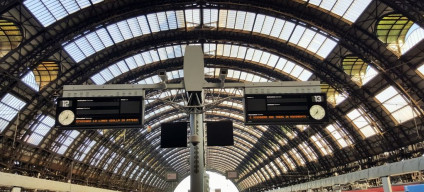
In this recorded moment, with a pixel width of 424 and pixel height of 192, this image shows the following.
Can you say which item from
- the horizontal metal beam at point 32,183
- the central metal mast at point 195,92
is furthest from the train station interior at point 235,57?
the central metal mast at point 195,92

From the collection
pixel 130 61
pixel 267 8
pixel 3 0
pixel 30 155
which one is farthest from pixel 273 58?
pixel 30 155

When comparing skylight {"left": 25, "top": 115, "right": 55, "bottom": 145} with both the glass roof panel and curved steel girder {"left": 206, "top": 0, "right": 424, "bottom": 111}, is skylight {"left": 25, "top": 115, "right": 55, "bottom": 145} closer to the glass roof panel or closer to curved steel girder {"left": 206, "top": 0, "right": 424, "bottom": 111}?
curved steel girder {"left": 206, "top": 0, "right": 424, "bottom": 111}

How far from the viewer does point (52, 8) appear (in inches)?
1054

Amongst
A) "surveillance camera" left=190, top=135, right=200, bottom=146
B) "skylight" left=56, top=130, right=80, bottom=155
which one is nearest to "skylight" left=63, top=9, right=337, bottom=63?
"skylight" left=56, top=130, right=80, bottom=155

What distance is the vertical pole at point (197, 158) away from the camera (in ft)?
39.1

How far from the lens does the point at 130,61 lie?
1513 inches

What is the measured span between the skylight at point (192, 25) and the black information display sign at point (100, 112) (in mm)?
19427

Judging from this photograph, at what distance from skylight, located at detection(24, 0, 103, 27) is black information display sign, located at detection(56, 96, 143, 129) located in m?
16.8

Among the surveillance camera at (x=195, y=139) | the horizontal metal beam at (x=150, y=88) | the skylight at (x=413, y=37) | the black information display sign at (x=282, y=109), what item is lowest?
the surveillance camera at (x=195, y=139)

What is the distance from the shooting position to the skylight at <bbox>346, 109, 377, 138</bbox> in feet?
126

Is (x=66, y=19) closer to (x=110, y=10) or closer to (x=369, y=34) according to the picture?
(x=110, y=10)

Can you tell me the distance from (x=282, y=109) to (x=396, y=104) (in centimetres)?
2468

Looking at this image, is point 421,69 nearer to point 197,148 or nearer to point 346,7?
point 346,7

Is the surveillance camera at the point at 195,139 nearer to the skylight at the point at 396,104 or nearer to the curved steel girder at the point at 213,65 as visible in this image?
the skylight at the point at 396,104
